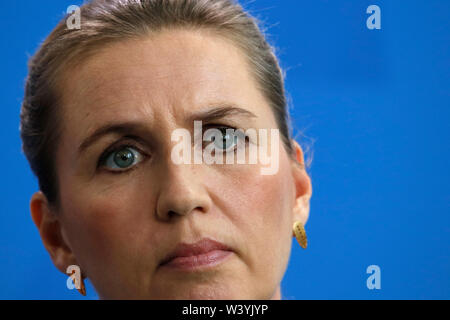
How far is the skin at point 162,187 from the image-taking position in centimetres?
95

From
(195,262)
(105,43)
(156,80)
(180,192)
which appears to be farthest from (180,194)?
(105,43)

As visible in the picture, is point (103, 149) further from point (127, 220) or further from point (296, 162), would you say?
point (296, 162)

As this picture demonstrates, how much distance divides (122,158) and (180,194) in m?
0.18

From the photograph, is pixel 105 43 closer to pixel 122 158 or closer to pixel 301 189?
pixel 122 158

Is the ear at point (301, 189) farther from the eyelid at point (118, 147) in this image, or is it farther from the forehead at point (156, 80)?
the eyelid at point (118, 147)

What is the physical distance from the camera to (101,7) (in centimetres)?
121

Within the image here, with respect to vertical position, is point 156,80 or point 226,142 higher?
point 156,80

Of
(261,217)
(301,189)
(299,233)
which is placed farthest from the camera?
(301,189)

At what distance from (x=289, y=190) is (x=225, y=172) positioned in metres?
0.20

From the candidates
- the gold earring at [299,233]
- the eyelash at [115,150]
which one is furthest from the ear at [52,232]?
the gold earring at [299,233]

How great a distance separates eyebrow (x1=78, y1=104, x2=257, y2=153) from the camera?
1.02 metres

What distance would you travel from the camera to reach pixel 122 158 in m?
1.05
